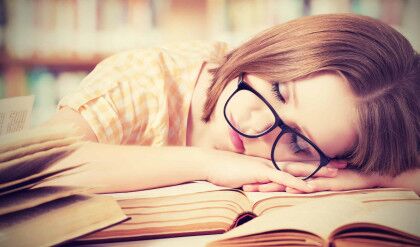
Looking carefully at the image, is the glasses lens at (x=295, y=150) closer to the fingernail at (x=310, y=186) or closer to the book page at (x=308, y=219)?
the fingernail at (x=310, y=186)

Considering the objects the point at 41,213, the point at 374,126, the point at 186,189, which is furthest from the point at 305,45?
the point at 41,213

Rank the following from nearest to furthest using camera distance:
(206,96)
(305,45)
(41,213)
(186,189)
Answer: (41,213), (186,189), (305,45), (206,96)

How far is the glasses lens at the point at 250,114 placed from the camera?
28.2 inches

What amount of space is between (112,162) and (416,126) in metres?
0.62

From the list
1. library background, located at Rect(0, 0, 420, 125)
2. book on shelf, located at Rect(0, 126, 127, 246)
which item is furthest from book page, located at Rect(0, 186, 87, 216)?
library background, located at Rect(0, 0, 420, 125)

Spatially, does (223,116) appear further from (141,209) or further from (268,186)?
(141,209)

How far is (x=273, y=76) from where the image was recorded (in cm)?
71

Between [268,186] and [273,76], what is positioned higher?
[273,76]

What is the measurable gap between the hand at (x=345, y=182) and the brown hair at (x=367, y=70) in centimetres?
2

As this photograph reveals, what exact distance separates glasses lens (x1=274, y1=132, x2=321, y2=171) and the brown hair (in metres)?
0.07

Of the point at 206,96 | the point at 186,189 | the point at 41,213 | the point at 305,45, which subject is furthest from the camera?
the point at 206,96

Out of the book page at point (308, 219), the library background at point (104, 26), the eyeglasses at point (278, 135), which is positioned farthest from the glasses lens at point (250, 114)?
the library background at point (104, 26)

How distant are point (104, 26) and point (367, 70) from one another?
3.86 ft

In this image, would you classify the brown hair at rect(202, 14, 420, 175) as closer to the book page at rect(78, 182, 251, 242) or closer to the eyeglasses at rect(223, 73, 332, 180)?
the eyeglasses at rect(223, 73, 332, 180)
